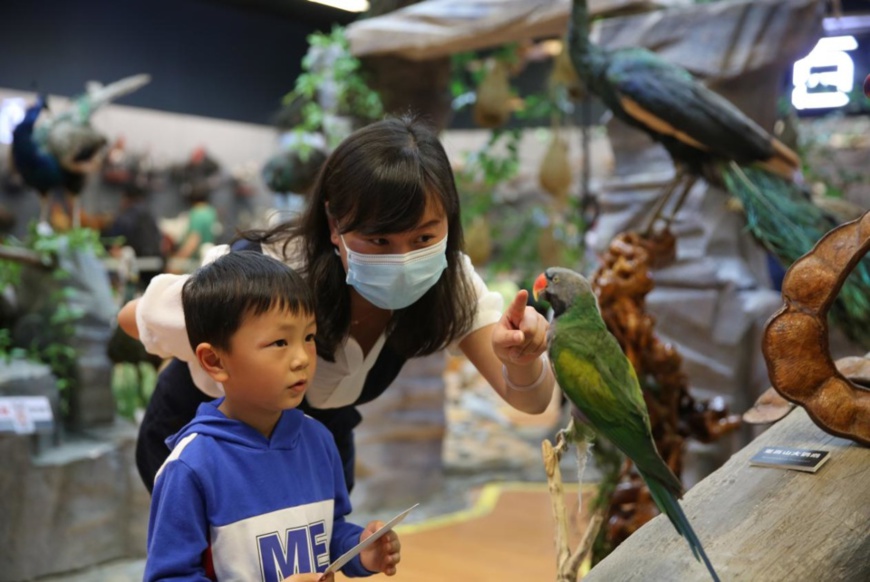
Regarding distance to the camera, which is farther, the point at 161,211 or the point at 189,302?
the point at 161,211

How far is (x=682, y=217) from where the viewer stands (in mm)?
4656

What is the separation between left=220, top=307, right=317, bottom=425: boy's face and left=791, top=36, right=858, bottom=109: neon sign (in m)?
4.51

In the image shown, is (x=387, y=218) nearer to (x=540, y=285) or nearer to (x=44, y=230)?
(x=540, y=285)

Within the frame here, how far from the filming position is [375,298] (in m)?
1.46

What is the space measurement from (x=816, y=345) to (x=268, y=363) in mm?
837

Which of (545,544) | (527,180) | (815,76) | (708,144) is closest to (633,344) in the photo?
(708,144)

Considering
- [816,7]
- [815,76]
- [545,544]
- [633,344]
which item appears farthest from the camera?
[815,76]

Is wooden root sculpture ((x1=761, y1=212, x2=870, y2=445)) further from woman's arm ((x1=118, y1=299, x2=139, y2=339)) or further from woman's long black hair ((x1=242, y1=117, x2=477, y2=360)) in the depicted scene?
woman's arm ((x1=118, y1=299, x2=139, y2=339))

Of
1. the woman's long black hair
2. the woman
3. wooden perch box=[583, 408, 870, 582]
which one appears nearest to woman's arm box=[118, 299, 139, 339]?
the woman

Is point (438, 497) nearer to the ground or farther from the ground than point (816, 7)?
nearer to the ground

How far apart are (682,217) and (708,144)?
2.18 m

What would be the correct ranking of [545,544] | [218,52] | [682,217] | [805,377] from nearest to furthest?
1. [805,377]
2. [545,544]
3. [682,217]
4. [218,52]

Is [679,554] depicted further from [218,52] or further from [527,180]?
[527,180]

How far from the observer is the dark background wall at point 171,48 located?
5.37 metres
